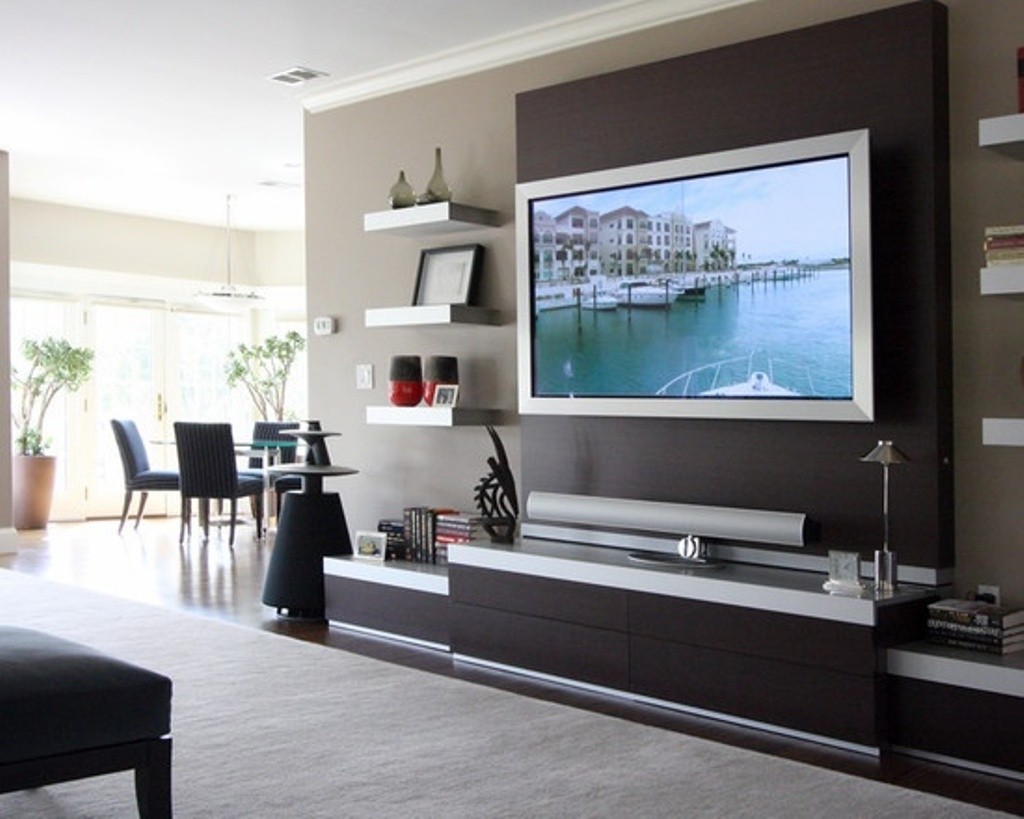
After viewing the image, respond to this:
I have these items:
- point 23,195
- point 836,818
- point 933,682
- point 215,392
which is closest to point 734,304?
point 933,682

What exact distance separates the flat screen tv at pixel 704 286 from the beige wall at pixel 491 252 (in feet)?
1.14

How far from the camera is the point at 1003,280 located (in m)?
3.31

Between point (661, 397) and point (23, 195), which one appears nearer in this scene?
point (661, 397)

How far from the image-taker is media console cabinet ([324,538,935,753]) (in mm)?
3383

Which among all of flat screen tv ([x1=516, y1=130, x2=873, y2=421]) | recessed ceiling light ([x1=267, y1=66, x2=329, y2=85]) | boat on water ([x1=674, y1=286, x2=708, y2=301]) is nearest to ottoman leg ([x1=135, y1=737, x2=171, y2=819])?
flat screen tv ([x1=516, y1=130, x2=873, y2=421])

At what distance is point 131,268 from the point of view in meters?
9.99

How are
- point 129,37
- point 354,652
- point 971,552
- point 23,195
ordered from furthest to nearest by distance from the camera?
point 23,195 < point 129,37 < point 354,652 < point 971,552

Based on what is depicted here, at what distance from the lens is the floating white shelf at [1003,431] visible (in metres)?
3.29

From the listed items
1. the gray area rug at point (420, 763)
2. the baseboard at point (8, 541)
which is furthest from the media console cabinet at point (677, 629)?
the baseboard at point (8, 541)

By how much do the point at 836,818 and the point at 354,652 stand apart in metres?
2.37

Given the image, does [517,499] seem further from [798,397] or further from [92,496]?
[92,496]

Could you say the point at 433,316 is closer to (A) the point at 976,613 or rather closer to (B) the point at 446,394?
(B) the point at 446,394

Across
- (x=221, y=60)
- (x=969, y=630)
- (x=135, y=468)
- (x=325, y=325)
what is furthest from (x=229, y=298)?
(x=969, y=630)

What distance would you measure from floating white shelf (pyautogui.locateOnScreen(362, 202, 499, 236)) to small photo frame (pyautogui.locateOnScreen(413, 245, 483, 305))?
0.33 feet
